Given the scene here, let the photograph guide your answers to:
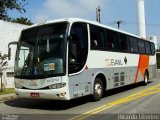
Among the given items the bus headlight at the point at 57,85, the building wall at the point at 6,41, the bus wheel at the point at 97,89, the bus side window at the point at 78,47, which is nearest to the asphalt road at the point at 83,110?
the bus wheel at the point at 97,89

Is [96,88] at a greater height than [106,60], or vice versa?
[106,60]

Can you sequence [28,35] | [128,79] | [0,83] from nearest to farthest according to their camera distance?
[28,35], [128,79], [0,83]

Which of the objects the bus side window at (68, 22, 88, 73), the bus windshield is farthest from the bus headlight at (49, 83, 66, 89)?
the bus side window at (68, 22, 88, 73)

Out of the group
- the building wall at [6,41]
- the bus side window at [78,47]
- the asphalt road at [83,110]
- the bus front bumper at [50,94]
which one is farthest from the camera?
→ the building wall at [6,41]

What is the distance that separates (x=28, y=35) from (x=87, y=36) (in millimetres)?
2283

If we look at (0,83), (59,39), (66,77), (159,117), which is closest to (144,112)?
(159,117)

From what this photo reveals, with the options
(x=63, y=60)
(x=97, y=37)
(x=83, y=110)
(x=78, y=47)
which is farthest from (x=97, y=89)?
(x=63, y=60)

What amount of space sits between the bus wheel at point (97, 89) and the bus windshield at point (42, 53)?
2.71 meters

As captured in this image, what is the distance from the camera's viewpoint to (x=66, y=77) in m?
12.2

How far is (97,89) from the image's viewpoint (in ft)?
48.1

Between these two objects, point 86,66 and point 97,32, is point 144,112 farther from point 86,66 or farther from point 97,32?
point 97,32

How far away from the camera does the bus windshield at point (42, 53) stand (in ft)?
40.3

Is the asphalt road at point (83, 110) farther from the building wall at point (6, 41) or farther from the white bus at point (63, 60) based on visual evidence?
the building wall at point (6, 41)

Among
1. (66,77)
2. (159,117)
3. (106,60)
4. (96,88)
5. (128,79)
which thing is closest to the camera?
(159,117)
